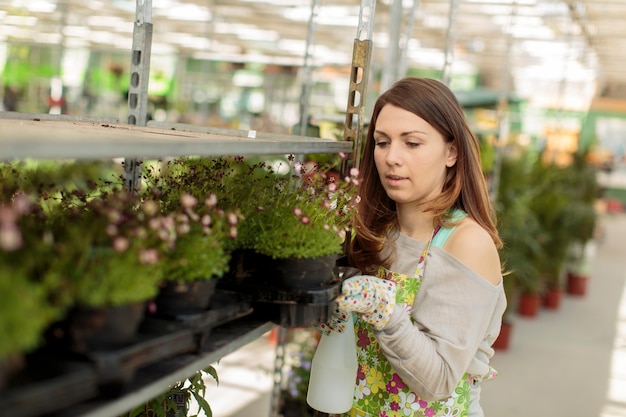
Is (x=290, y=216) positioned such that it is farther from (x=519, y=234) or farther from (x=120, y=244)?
(x=519, y=234)

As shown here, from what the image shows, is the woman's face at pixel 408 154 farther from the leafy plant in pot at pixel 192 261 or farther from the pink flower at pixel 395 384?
the leafy plant in pot at pixel 192 261

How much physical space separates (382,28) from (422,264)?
9.58 metres

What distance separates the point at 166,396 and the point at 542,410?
10.5ft

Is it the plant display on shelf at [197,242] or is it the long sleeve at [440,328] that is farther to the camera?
the long sleeve at [440,328]

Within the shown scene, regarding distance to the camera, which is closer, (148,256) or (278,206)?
(148,256)

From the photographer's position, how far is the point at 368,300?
1494 millimetres

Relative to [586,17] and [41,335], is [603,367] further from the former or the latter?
[41,335]

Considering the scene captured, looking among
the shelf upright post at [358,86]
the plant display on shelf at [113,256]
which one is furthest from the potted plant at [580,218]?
the plant display on shelf at [113,256]

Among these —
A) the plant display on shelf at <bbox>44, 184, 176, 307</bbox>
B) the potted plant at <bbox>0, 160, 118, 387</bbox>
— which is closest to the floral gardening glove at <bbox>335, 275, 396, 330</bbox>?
the plant display on shelf at <bbox>44, 184, 176, 307</bbox>

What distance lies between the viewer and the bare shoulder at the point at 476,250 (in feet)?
5.43

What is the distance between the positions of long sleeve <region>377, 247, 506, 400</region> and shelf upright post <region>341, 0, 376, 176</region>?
42 cm

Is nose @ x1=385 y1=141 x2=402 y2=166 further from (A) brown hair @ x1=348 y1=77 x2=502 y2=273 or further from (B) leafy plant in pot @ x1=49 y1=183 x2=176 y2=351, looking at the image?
(B) leafy plant in pot @ x1=49 y1=183 x2=176 y2=351

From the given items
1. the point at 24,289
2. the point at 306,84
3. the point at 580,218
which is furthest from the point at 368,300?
the point at 580,218

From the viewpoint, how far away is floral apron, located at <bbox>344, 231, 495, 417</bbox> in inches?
68.2
